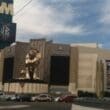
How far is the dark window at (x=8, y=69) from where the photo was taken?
127875 mm

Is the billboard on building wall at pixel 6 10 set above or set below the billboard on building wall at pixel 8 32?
above

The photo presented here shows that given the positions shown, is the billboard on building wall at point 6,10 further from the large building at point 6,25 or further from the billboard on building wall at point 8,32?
the billboard on building wall at point 8,32

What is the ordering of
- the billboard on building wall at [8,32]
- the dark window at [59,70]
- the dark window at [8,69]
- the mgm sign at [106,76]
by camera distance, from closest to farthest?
the mgm sign at [106,76] → the dark window at [59,70] → the dark window at [8,69] → the billboard on building wall at [8,32]

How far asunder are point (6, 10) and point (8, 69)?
82.2ft

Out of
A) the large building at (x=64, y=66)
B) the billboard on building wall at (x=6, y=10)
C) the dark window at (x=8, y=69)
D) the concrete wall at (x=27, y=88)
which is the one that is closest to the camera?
the concrete wall at (x=27, y=88)

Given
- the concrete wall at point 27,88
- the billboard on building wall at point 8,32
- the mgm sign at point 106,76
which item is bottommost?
the concrete wall at point 27,88

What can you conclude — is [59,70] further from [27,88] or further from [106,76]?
[27,88]

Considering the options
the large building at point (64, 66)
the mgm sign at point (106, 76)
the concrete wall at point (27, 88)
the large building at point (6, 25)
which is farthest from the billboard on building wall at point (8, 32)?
the concrete wall at point (27, 88)

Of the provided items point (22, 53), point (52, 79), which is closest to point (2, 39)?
point (22, 53)

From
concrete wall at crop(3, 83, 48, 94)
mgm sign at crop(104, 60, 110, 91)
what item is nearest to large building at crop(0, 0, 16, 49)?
mgm sign at crop(104, 60, 110, 91)

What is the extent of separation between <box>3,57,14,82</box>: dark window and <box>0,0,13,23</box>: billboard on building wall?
62.1 feet

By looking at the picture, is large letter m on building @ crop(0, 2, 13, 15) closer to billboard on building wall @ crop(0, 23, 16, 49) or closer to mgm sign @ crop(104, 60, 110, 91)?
billboard on building wall @ crop(0, 23, 16, 49)

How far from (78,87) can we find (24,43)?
2049 cm

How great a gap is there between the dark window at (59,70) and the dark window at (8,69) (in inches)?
485
